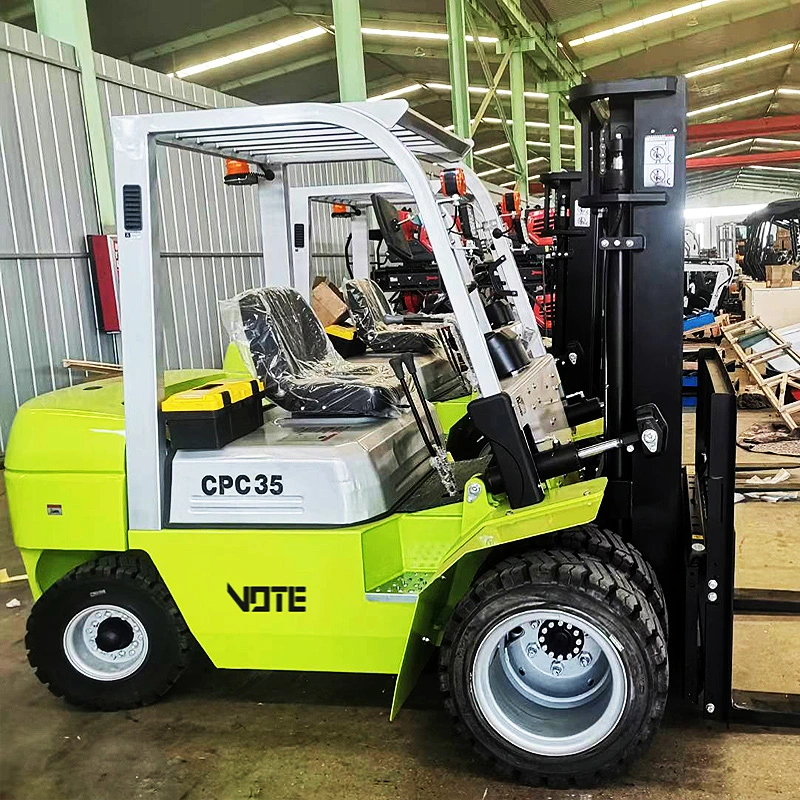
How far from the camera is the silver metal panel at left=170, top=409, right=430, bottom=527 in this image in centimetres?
288

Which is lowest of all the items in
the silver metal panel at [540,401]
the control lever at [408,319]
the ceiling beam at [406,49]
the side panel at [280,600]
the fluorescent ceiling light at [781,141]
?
the side panel at [280,600]

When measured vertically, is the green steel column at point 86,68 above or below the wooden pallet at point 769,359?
above

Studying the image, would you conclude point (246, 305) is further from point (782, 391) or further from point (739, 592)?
point (782, 391)

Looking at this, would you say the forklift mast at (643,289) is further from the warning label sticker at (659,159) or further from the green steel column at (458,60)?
the green steel column at (458,60)

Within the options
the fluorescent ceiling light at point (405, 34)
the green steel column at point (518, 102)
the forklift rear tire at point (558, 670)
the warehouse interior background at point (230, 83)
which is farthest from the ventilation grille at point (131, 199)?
the fluorescent ceiling light at point (405, 34)

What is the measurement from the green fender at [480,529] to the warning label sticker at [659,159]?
1.01 metres

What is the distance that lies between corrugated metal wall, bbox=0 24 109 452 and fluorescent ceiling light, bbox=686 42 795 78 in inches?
697

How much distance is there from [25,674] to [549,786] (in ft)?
7.31

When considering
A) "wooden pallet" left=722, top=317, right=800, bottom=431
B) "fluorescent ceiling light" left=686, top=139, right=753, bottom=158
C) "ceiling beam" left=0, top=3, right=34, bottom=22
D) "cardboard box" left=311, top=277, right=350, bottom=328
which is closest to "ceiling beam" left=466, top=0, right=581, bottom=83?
"ceiling beam" left=0, top=3, right=34, bottom=22

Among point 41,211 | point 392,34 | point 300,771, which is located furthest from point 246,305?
point 392,34

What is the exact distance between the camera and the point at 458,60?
1207 cm

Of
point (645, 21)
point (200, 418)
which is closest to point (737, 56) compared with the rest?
point (645, 21)

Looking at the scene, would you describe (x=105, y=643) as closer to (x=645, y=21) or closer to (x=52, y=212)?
(x=52, y=212)

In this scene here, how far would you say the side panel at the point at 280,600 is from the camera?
2865mm
